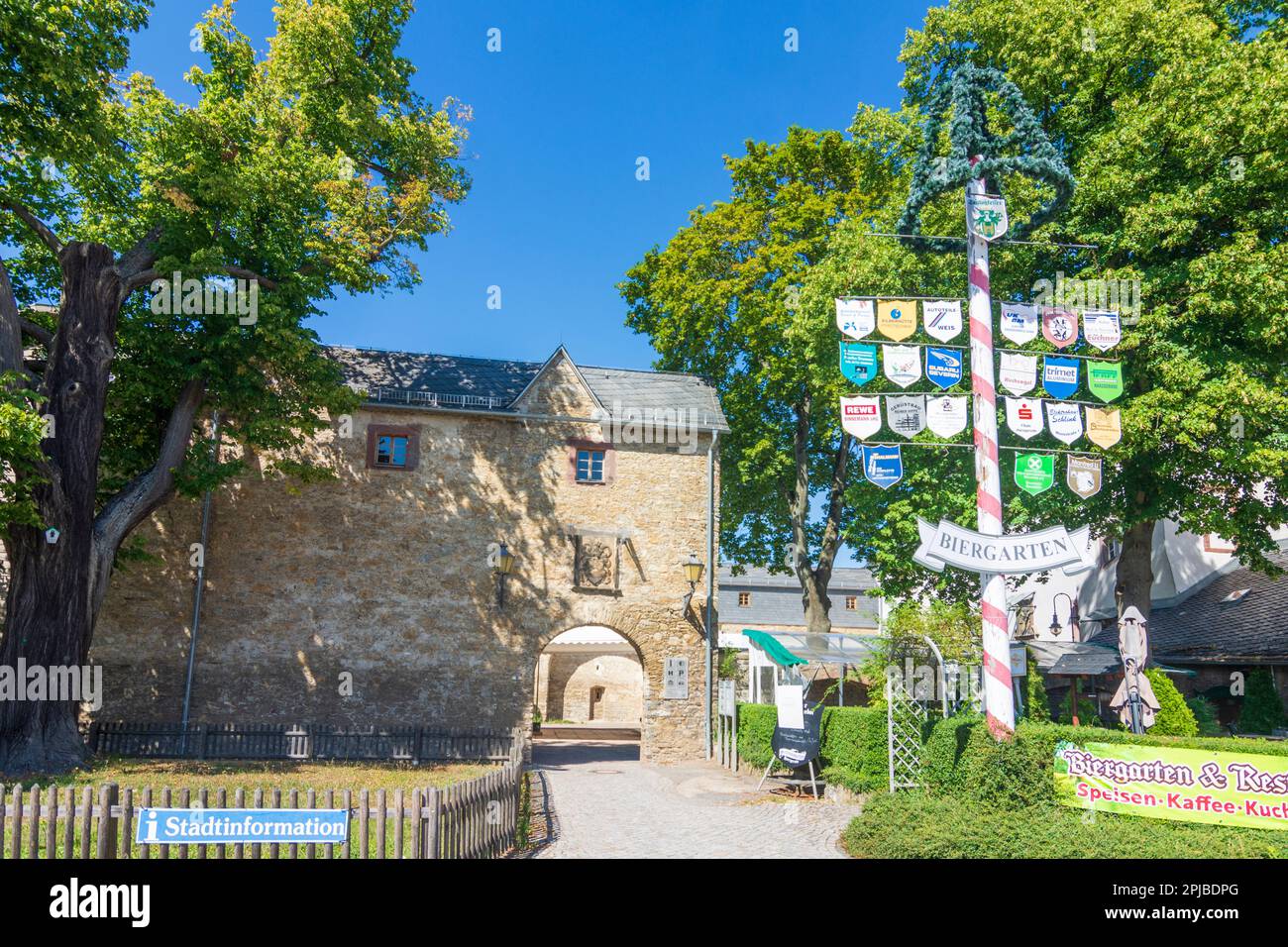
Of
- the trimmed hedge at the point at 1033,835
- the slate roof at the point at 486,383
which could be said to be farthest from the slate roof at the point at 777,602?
the trimmed hedge at the point at 1033,835

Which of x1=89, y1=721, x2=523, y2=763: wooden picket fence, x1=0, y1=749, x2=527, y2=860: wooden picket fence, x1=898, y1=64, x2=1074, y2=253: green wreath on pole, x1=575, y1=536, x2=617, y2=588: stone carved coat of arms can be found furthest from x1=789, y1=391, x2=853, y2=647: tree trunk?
x1=0, y1=749, x2=527, y2=860: wooden picket fence

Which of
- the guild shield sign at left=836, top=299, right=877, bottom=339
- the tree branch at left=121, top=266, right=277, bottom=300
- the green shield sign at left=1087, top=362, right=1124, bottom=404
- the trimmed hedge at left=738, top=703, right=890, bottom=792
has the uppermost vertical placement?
the tree branch at left=121, top=266, right=277, bottom=300

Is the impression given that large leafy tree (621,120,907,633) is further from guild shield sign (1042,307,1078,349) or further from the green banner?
the green banner

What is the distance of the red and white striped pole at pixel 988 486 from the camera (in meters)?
10.9

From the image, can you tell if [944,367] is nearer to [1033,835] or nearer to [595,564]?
[1033,835]

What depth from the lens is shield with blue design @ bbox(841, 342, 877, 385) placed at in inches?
465

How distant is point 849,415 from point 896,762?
627 centimetres

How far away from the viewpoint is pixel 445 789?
809 cm

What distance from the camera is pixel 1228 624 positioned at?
21031mm

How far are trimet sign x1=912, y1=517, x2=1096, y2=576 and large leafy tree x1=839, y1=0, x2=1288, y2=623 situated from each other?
476 cm

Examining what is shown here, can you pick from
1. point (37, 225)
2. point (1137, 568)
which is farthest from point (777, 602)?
point (37, 225)
